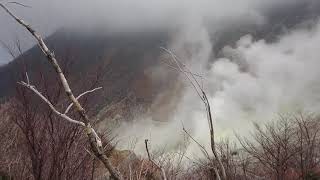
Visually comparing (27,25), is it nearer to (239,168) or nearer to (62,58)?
(62,58)

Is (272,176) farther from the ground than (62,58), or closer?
farther from the ground

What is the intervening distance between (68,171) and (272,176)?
19482 mm

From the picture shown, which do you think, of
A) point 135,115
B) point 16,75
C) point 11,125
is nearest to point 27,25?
point 16,75

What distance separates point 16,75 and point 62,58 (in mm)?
959

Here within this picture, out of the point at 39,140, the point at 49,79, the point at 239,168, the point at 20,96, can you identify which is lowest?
the point at 39,140

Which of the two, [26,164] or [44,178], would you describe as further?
[26,164]

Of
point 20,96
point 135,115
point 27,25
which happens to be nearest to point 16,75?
point 20,96

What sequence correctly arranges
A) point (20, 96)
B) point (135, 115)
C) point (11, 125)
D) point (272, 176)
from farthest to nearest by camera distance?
point (135, 115)
point (272, 176)
point (11, 125)
point (20, 96)

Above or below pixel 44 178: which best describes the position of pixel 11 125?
above

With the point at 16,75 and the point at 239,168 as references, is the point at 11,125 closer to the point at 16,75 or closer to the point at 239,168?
the point at 16,75

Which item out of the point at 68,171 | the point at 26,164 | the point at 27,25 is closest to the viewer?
the point at 27,25

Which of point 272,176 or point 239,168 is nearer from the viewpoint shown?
point 272,176

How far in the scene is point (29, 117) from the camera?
7.33 metres

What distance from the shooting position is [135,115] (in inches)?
3083
